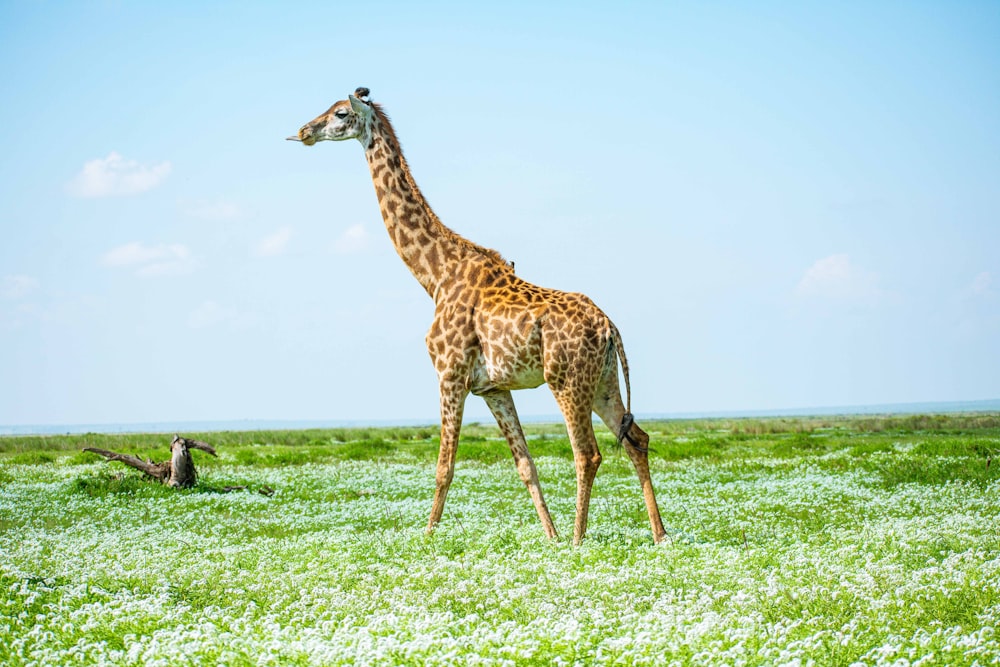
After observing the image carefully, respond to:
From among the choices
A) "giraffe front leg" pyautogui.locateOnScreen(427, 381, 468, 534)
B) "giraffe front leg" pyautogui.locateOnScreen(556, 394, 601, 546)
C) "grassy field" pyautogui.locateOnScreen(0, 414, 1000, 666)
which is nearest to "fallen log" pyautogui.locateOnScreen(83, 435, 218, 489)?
"grassy field" pyautogui.locateOnScreen(0, 414, 1000, 666)

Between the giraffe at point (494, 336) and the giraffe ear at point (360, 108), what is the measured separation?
2 cm

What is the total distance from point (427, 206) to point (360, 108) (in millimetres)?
1800

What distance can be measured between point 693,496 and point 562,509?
9.61ft

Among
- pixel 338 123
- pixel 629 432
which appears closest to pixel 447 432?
pixel 629 432

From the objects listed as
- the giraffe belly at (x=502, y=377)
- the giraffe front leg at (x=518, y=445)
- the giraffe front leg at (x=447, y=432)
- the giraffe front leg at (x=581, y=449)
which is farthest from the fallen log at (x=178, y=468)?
the giraffe front leg at (x=581, y=449)

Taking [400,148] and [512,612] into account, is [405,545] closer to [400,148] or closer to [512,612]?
[512,612]

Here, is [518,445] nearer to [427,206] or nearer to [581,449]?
[581,449]

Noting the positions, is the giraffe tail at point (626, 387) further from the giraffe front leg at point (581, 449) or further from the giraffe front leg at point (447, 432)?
the giraffe front leg at point (447, 432)

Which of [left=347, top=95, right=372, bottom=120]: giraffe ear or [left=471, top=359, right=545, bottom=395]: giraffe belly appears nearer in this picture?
[left=471, top=359, right=545, bottom=395]: giraffe belly

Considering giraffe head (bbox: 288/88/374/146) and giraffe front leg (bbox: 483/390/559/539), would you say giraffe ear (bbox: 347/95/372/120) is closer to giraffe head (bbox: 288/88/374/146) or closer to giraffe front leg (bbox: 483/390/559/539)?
giraffe head (bbox: 288/88/374/146)

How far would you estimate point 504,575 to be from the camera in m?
9.59

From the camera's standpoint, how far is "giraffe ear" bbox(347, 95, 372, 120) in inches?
538

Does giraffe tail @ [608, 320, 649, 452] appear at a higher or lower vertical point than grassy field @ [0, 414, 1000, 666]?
higher

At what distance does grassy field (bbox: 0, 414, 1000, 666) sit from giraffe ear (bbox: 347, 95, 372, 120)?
634cm
